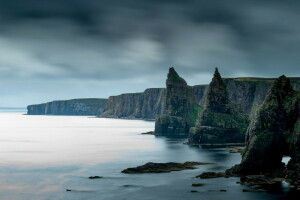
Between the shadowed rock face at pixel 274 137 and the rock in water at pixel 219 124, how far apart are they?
260ft

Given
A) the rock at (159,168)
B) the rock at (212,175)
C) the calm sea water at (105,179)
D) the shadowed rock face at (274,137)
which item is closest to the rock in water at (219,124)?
the calm sea water at (105,179)

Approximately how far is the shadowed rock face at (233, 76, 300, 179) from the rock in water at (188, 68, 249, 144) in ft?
260

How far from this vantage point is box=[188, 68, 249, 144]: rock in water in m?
184

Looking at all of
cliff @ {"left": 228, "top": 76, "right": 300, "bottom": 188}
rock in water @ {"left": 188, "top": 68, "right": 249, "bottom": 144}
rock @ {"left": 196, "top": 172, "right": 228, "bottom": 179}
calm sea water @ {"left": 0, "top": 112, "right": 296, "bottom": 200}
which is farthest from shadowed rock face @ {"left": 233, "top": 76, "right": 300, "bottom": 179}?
rock in water @ {"left": 188, "top": 68, "right": 249, "bottom": 144}

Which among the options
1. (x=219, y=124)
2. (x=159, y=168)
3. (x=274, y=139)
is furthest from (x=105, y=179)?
(x=219, y=124)

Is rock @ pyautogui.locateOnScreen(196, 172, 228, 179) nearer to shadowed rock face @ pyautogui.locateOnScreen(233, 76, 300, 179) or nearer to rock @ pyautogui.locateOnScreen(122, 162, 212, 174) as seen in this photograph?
shadowed rock face @ pyautogui.locateOnScreen(233, 76, 300, 179)

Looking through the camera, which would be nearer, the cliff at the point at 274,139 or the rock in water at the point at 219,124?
the cliff at the point at 274,139

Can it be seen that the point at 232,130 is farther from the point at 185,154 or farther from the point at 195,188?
the point at 195,188

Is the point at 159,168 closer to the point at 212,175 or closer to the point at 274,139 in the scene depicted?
the point at 212,175

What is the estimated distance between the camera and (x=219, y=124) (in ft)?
608

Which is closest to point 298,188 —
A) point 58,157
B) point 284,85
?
point 284,85

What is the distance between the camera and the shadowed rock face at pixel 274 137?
96.8m

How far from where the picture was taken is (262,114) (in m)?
103

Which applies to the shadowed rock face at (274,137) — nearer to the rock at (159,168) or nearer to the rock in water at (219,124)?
the rock at (159,168)
